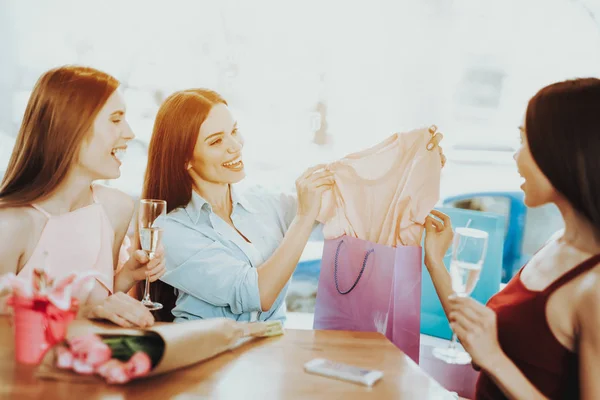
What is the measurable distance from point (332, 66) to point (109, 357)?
3.00 meters

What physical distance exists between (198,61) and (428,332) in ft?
7.12

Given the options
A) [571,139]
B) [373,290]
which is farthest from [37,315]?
[571,139]

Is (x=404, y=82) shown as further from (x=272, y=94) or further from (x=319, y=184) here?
(x=319, y=184)

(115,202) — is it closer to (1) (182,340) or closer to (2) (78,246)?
(2) (78,246)

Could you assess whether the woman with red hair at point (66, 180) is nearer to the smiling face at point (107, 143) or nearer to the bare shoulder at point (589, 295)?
the smiling face at point (107, 143)

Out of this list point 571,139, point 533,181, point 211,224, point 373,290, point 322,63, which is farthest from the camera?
point 322,63

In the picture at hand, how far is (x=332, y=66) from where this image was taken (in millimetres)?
3945

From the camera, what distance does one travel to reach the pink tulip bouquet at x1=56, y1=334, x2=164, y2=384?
1203 mm

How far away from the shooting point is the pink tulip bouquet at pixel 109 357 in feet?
3.95

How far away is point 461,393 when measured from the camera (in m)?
2.04

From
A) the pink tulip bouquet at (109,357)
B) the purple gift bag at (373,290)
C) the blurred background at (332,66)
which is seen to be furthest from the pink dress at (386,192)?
the blurred background at (332,66)

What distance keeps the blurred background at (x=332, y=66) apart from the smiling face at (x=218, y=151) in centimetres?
153

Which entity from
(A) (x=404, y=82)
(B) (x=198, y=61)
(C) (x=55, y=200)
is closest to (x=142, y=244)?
(C) (x=55, y=200)

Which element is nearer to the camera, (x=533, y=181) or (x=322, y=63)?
(x=533, y=181)
